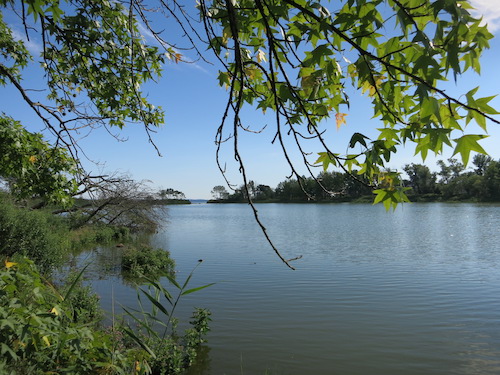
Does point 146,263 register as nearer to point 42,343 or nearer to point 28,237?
point 28,237

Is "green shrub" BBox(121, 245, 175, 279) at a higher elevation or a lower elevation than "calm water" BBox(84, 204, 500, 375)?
higher

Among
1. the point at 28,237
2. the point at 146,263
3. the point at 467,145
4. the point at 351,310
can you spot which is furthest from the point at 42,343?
the point at 146,263

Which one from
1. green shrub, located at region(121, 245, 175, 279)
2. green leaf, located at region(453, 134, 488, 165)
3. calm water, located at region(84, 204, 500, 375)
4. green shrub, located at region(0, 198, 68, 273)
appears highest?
green leaf, located at region(453, 134, 488, 165)

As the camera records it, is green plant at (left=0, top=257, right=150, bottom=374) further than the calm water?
No

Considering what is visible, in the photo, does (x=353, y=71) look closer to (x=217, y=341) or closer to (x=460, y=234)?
(x=217, y=341)

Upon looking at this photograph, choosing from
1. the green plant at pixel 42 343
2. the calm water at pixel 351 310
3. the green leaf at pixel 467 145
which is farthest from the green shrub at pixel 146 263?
the green leaf at pixel 467 145

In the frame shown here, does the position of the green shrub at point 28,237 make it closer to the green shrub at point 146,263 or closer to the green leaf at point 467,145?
the green shrub at point 146,263

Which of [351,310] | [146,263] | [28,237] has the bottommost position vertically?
[351,310]

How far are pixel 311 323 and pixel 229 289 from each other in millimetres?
3991

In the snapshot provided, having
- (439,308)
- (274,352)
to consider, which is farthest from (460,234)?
(274,352)

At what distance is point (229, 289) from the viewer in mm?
12609

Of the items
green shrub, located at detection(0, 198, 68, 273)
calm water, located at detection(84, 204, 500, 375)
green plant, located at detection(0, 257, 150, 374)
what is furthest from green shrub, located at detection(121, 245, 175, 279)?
green plant, located at detection(0, 257, 150, 374)

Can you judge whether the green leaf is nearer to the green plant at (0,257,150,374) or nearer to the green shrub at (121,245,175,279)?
the green plant at (0,257,150,374)

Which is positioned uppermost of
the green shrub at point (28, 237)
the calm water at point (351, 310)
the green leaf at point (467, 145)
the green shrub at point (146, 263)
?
the green leaf at point (467, 145)
